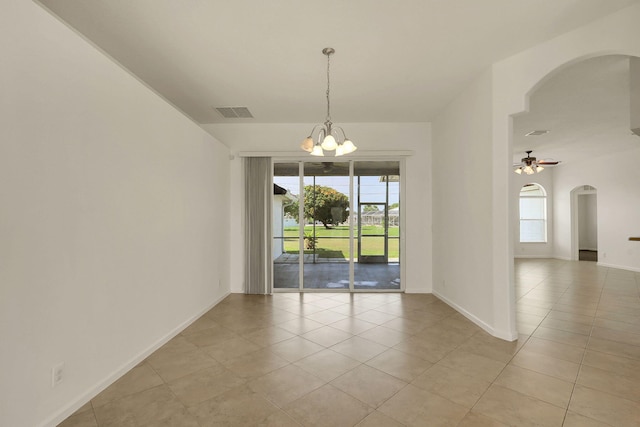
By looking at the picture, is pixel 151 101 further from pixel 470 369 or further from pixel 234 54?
pixel 470 369

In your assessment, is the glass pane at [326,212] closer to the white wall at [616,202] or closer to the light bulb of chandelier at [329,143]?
the light bulb of chandelier at [329,143]

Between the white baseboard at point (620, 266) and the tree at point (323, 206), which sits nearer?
the tree at point (323, 206)

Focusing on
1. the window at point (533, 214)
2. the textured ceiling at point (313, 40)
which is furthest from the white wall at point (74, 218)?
the window at point (533, 214)

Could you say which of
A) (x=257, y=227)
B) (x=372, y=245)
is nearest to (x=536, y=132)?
(x=372, y=245)

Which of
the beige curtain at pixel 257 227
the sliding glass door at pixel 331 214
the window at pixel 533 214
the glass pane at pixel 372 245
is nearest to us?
the beige curtain at pixel 257 227

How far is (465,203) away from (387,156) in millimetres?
1731

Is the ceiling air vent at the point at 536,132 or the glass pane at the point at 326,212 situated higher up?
the ceiling air vent at the point at 536,132

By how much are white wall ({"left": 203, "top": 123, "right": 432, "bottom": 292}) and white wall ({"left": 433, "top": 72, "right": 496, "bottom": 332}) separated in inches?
8.0

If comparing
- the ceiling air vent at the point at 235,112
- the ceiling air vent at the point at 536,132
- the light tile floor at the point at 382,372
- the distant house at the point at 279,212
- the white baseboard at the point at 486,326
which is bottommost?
the light tile floor at the point at 382,372

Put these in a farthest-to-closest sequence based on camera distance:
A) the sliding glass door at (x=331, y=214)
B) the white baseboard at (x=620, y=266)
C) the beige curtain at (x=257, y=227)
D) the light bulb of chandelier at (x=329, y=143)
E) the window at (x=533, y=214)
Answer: the window at (x=533, y=214)
the white baseboard at (x=620, y=266)
the sliding glass door at (x=331, y=214)
the beige curtain at (x=257, y=227)
the light bulb of chandelier at (x=329, y=143)

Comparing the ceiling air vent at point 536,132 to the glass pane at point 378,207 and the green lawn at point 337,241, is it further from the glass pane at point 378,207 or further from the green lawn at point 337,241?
the green lawn at point 337,241

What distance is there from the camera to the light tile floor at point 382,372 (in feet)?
6.41

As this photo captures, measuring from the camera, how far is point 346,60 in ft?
10.4

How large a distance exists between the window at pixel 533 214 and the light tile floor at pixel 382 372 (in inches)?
248
